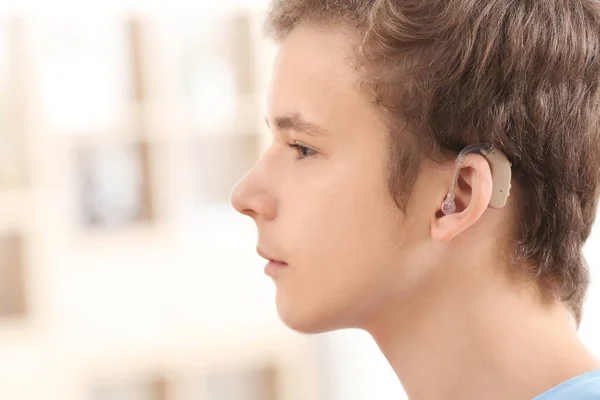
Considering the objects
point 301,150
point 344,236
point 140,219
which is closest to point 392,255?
point 344,236

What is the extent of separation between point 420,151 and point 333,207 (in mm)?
114

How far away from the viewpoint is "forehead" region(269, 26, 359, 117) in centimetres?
99

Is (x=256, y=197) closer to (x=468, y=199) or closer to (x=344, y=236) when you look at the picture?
(x=344, y=236)

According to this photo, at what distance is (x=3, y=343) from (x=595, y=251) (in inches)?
78.9

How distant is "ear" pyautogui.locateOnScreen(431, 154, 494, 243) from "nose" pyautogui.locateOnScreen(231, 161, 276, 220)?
187 millimetres

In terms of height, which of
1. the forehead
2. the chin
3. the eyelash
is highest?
the forehead

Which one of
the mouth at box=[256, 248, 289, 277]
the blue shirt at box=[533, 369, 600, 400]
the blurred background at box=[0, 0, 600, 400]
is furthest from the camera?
the blurred background at box=[0, 0, 600, 400]

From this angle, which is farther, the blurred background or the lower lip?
the blurred background

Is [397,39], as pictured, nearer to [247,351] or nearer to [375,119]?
[375,119]

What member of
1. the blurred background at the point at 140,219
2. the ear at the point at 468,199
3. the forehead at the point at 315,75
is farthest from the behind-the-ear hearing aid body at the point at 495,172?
the blurred background at the point at 140,219

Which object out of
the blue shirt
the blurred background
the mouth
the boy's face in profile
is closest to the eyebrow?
the boy's face in profile

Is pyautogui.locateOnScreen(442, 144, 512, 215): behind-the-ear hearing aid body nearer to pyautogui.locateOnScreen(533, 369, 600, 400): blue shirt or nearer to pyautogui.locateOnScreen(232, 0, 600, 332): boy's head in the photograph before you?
pyautogui.locateOnScreen(232, 0, 600, 332): boy's head

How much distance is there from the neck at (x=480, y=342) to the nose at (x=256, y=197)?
0.18m

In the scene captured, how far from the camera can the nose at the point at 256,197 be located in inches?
39.9
